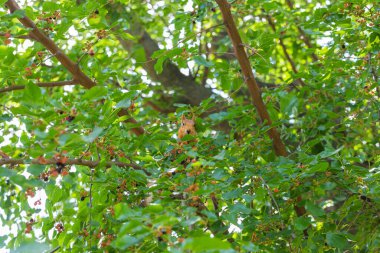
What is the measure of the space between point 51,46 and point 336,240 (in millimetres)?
1119

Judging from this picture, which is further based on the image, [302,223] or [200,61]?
[200,61]

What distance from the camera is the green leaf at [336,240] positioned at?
1545 millimetres

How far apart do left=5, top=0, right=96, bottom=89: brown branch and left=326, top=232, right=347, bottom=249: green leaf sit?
95cm

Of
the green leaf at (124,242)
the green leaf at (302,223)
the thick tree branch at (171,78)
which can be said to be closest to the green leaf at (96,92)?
the green leaf at (124,242)

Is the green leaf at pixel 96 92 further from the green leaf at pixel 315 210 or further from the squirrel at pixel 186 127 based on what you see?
the green leaf at pixel 315 210

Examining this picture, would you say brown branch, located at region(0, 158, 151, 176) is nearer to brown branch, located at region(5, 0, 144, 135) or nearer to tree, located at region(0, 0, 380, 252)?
tree, located at region(0, 0, 380, 252)

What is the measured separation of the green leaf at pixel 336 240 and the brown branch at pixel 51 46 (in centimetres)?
95

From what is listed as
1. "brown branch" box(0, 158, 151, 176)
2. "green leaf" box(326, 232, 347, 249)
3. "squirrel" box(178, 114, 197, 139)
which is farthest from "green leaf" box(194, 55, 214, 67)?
"green leaf" box(326, 232, 347, 249)

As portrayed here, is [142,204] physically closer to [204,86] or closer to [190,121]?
[190,121]

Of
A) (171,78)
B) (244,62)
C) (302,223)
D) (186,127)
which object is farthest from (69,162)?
(171,78)

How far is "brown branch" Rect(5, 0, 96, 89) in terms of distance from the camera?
172 centimetres

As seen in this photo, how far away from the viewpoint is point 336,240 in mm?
1561

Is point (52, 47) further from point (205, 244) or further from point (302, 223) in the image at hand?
point (205, 244)

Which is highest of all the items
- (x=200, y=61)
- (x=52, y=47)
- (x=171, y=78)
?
(x=171, y=78)
